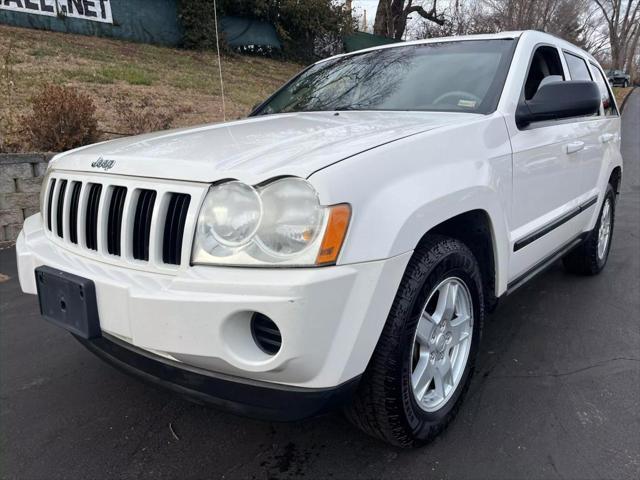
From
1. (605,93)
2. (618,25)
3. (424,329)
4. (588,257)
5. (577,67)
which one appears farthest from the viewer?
(618,25)

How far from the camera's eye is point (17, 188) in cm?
498

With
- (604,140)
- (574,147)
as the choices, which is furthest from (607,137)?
(574,147)

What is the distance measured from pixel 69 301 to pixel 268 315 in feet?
2.79

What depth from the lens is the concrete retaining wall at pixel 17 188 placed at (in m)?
4.91

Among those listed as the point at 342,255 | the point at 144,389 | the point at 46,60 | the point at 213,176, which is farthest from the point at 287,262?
the point at 46,60

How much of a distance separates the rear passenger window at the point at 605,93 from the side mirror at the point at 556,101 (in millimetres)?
1734

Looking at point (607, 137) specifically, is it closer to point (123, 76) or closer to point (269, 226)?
point (269, 226)

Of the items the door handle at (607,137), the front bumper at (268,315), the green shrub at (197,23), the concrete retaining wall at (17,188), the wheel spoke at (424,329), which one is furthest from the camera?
the green shrub at (197,23)

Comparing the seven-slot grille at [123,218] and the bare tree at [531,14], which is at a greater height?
the bare tree at [531,14]

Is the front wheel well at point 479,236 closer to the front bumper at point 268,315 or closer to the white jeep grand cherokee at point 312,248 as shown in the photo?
the white jeep grand cherokee at point 312,248

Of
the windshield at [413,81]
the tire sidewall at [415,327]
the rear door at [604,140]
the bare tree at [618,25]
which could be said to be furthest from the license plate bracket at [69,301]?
the bare tree at [618,25]

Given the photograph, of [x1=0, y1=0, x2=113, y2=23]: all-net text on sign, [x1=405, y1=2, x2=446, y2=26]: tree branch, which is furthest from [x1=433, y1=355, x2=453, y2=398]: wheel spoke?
[x1=405, y1=2, x2=446, y2=26]: tree branch

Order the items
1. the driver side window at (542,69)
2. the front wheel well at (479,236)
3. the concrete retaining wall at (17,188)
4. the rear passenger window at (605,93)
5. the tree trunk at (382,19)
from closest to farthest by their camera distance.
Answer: the front wheel well at (479,236), the driver side window at (542,69), the rear passenger window at (605,93), the concrete retaining wall at (17,188), the tree trunk at (382,19)

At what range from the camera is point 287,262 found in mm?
1595
